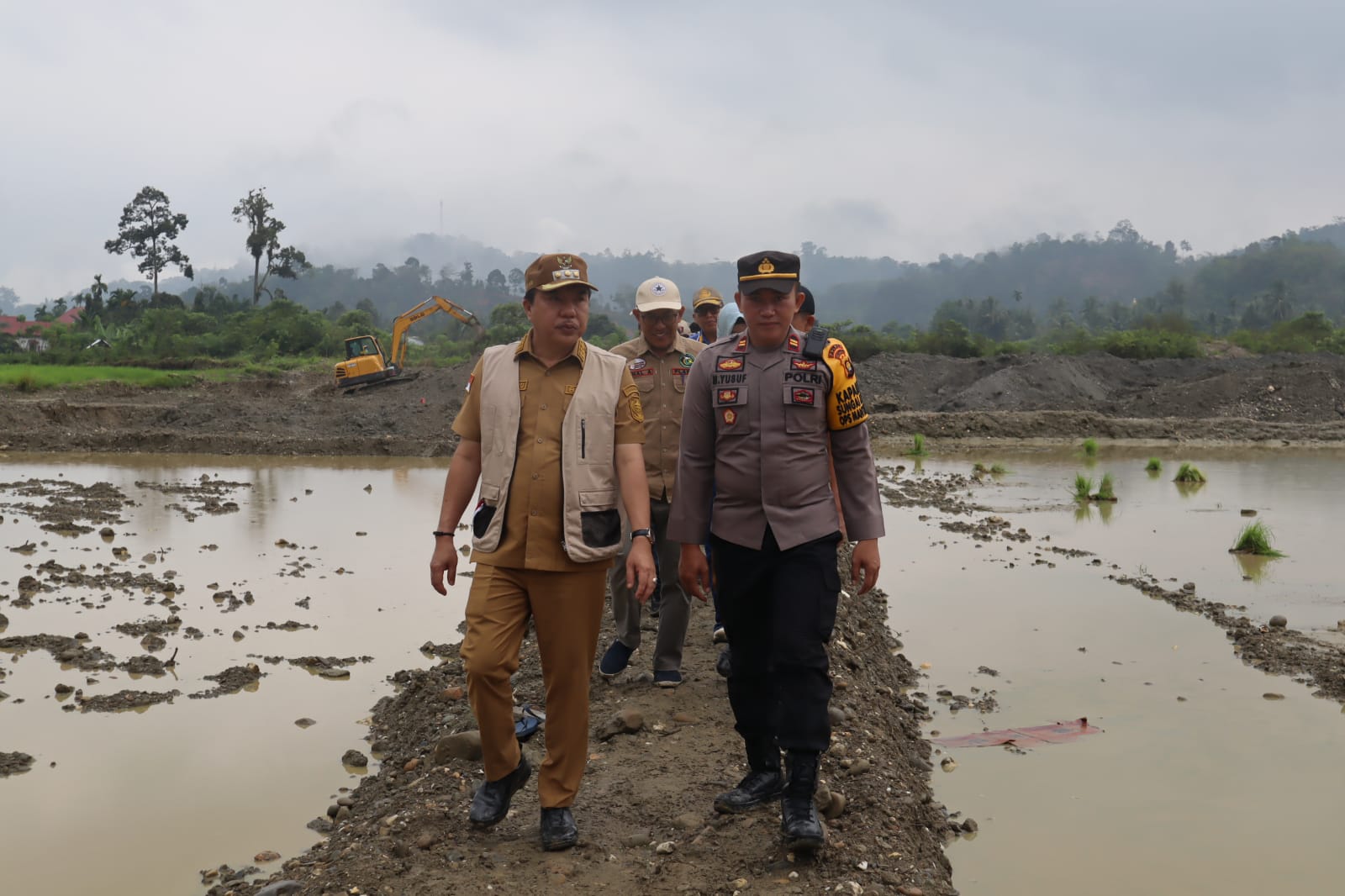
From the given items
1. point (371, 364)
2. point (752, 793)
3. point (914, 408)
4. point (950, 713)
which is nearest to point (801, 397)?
point (752, 793)

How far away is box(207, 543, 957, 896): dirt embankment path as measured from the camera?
11.4ft

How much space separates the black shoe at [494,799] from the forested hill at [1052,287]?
58079mm

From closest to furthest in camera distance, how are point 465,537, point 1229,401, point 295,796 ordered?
point 295,796 < point 465,537 < point 1229,401

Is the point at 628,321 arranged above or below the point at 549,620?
above

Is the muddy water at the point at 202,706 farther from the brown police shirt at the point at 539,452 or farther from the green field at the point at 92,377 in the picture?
the green field at the point at 92,377

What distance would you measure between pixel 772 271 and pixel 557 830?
6.39ft

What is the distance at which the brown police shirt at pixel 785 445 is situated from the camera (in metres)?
3.63

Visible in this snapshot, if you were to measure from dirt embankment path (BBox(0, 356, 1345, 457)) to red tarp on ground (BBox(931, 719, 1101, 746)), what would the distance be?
661 inches

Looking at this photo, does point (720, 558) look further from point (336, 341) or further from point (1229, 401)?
point (336, 341)

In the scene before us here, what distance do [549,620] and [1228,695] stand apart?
4.58m

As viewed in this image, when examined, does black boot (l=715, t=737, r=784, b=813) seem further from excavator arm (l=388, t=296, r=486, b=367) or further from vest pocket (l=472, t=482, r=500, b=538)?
excavator arm (l=388, t=296, r=486, b=367)

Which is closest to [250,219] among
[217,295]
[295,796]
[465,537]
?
[217,295]

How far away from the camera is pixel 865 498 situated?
12.1 feet

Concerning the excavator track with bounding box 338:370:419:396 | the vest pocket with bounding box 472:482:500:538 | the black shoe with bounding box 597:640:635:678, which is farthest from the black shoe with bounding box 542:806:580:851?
Result: the excavator track with bounding box 338:370:419:396
